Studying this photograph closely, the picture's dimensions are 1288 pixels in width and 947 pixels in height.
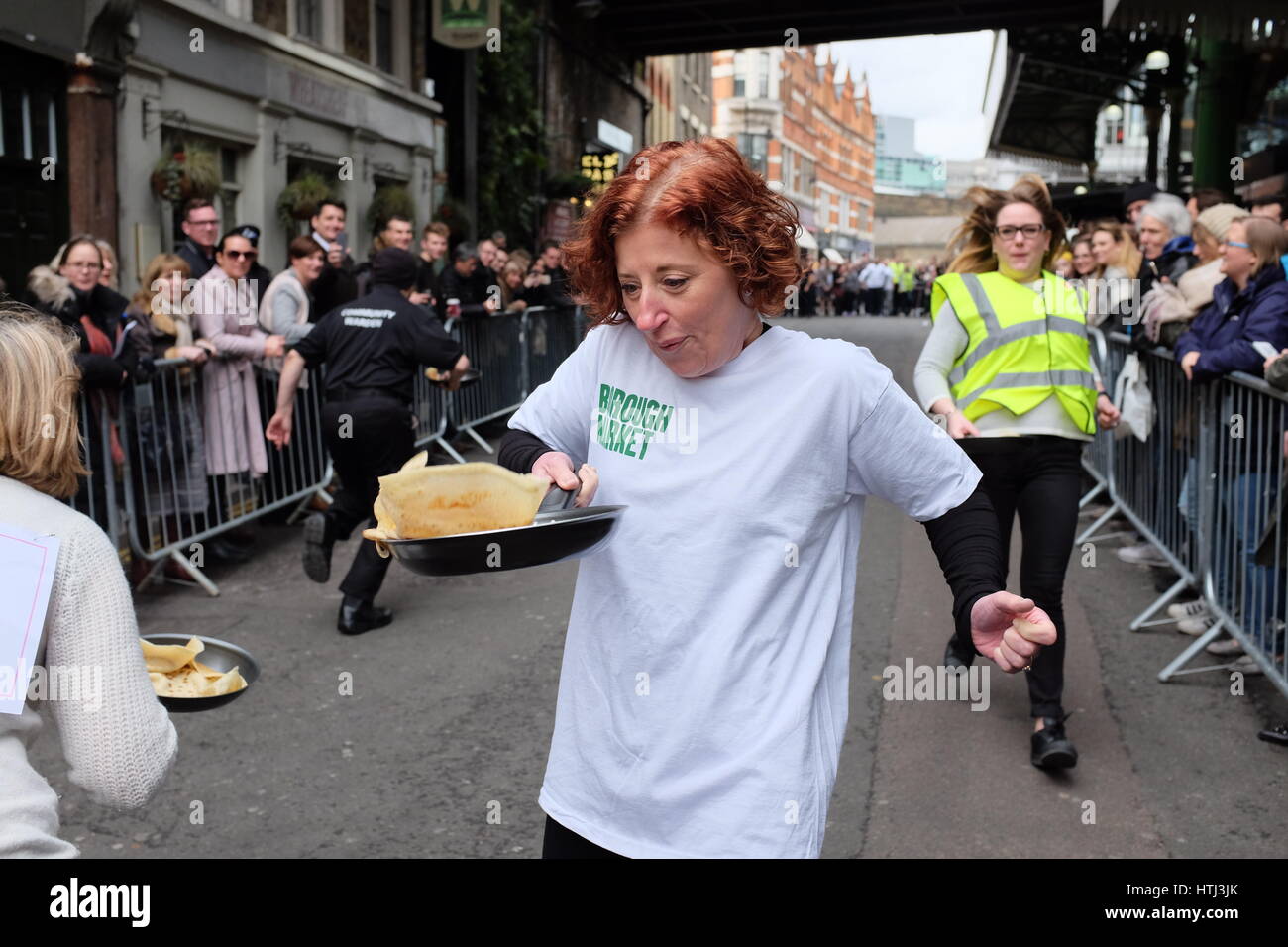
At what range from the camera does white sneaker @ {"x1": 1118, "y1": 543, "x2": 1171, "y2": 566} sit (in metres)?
8.37

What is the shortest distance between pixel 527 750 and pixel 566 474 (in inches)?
120

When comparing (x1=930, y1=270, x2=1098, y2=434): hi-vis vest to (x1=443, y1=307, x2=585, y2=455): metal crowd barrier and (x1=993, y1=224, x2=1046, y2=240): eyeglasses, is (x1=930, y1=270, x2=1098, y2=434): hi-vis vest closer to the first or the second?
(x1=993, y1=224, x2=1046, y2=240): eyeglasses

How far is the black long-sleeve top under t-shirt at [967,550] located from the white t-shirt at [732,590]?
3 centimetres

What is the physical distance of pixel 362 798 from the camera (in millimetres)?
4629

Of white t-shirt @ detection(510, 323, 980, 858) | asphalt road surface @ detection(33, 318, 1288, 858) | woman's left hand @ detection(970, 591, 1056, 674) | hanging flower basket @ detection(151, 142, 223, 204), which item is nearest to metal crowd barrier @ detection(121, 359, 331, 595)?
asphalt road surface @ detection(33, 318, 1288, 858)

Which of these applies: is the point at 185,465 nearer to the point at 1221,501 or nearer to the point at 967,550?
the point at 1221,501

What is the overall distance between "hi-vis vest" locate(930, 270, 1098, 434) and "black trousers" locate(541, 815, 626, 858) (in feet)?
10.2

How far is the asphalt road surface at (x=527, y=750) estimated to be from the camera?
4320 millimetres

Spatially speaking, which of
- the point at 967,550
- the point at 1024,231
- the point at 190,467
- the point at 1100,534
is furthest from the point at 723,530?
the point at 1100,534

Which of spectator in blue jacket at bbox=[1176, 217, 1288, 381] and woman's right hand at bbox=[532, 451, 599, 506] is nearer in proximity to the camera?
woman's right hand at bbox=[532, 451, 599, 506]

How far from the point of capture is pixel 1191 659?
20.6ft

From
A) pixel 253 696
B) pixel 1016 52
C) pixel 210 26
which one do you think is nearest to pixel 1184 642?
pixel 253 696

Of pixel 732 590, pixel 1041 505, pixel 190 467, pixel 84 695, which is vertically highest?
pixel 732 590
